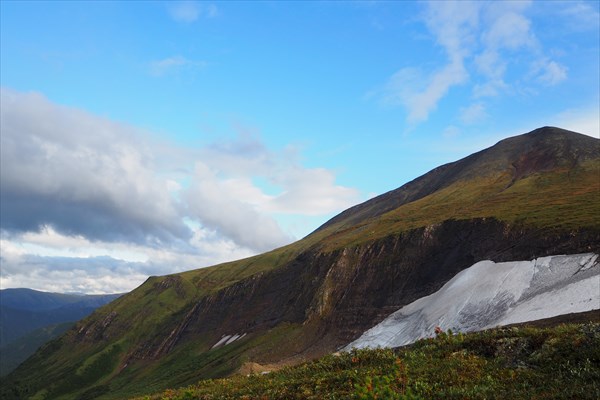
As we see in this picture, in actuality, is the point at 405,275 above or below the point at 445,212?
below

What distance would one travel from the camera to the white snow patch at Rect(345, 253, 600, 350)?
2181 inches

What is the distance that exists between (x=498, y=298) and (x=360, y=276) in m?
42.5

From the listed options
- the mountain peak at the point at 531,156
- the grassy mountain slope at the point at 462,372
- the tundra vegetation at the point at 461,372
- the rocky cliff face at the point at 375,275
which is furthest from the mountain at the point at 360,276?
the tundra vegetation at the point at 461,372

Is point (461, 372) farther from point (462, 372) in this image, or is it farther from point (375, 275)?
point (375, 275)

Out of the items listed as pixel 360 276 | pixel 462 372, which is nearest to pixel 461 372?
pixel 462 372

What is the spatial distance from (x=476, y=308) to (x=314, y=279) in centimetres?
5522

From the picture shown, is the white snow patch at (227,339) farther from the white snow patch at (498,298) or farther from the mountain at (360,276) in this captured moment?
the white snow patch at (498,298)

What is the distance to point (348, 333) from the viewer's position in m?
87.9

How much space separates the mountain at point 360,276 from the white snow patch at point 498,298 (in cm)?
357

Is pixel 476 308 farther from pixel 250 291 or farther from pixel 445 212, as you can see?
pixel 250 291

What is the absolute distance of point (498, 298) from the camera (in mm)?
65938

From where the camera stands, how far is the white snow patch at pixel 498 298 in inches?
2181

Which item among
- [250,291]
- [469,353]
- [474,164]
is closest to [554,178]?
[474,164]

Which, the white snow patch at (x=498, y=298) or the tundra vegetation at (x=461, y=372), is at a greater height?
the tundra vegetation at (x=461, y=372)
